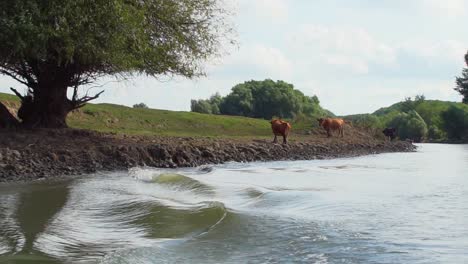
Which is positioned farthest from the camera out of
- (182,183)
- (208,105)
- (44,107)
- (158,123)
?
(208,105)

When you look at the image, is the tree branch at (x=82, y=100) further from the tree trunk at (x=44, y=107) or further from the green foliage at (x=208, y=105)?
the green foliage at (x=208, y=105)

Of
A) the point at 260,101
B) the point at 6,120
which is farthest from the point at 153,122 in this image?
the point at 260,101

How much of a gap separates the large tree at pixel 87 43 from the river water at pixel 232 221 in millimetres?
4799

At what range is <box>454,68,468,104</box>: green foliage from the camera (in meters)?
110

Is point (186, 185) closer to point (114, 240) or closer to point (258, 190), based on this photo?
point (258, 190)

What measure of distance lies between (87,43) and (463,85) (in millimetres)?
100824

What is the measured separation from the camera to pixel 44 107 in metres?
23.9

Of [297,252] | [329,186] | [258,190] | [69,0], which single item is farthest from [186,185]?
[297,252]

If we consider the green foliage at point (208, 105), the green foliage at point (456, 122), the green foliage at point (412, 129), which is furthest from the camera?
the green foliage at point (412, 129)

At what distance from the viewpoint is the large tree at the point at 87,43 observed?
1895 centimetres

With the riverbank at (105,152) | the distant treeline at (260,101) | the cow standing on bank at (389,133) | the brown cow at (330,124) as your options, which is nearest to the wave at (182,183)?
the riverbank at (105,152)

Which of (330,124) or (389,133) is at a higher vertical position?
(330,124)

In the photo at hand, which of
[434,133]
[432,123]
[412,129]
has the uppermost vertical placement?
[432,123]

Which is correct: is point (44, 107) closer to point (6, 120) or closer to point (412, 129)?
point (6, 120)
